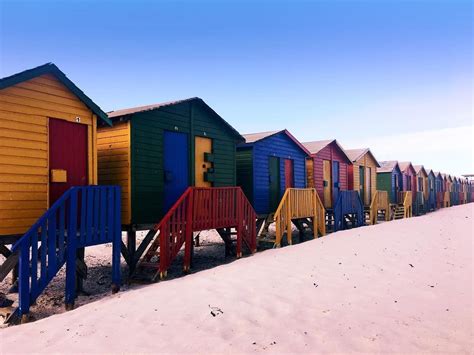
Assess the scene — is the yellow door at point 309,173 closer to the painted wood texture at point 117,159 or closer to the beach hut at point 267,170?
the beach hut at point 267,170

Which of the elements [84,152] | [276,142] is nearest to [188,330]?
[84,152]

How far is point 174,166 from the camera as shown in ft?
37.3

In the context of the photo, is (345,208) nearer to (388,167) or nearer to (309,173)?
(309,173)

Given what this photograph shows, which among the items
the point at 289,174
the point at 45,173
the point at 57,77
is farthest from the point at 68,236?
the point at 289,174

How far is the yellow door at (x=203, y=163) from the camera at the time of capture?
39.9 ft

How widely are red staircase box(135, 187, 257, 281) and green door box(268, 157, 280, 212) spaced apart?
3.29 m

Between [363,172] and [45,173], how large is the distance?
21665 mm

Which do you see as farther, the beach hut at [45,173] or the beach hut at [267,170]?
the beach hut at [267,170]

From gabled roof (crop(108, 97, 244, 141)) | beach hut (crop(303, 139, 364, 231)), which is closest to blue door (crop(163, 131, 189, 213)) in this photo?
gabled roof (crop(108, 97, 244, 141))

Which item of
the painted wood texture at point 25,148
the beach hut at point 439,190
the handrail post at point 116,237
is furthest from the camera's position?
the beach hut at point 439,190

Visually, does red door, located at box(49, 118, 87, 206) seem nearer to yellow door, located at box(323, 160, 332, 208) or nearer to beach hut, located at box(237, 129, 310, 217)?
beach hut, located at box(237, 129, 310, 217)

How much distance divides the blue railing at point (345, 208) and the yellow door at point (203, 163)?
26.5ft

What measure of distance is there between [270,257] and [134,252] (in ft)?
12.3

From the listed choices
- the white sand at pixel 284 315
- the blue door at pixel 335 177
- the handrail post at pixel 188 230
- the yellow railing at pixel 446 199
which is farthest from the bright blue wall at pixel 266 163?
the yellow railing at pixel 446 199
